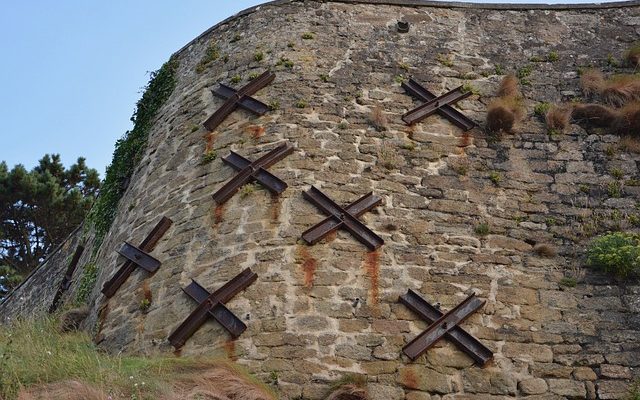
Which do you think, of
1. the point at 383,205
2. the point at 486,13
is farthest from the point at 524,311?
the point at 486,13

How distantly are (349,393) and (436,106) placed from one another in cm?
419

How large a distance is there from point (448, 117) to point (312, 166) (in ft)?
6.09

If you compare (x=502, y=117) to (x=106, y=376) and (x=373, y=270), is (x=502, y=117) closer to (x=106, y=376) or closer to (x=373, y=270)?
(x=373, y=270)

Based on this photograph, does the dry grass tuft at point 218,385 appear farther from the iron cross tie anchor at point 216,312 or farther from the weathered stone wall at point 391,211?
the iron cross tie anchor at point 216,312

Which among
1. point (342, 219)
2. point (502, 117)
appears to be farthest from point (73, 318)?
point (502, 117)

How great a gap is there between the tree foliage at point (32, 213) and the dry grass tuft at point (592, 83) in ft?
39.2

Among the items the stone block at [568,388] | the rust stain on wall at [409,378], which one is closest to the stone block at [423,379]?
the rust stain on wall at [409,378]

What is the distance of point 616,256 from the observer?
1048 centimetres

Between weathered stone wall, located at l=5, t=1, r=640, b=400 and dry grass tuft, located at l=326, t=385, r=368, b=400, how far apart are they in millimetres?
114

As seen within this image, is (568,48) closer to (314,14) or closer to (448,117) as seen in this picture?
(448,117)

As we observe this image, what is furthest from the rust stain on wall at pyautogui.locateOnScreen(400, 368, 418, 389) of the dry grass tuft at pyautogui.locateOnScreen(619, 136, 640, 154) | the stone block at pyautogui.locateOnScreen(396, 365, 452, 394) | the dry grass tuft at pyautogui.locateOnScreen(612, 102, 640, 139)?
the dry grass tuft at pyautogui.locateOnScreen(612, 102, 640, 139)

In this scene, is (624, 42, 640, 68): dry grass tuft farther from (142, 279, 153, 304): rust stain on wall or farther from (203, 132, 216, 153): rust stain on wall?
(142, 279, 153, 304): rust stain on wall

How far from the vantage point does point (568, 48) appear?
13055 millimetres

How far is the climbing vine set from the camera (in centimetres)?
1322
